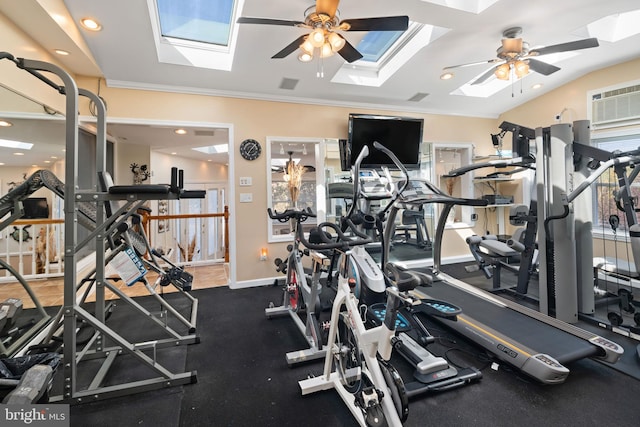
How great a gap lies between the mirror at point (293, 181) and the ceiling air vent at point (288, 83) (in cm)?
70

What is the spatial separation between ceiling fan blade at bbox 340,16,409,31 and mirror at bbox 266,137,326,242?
213 cm

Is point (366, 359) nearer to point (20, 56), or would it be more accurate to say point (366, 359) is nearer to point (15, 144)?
point (20, 56)

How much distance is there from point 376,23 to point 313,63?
142cm

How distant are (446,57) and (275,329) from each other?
382 centimetres

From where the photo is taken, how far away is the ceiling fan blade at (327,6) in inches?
86.4

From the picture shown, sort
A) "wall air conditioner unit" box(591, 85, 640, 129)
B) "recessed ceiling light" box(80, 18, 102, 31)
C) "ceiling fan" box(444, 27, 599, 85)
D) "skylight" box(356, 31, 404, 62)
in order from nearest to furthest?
"recessed ceiling light" box(80, 18, 102, 31) < "ceiling fan" box(444, 27, 599, 85) < "skylight" box(356, 31, 404, 62) < "wall air conditioner unit" box(591, 85, 640, 129)

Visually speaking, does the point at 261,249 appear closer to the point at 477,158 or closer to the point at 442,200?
the point at 442,200

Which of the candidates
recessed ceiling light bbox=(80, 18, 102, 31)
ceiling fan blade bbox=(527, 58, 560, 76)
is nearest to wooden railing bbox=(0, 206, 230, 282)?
recessed ceiling light bbox=(80, 18, 102, 31)

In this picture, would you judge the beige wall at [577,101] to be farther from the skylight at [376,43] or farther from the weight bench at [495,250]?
the skylight at [376,43]

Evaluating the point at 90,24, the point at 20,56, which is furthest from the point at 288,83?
the point at 20,56

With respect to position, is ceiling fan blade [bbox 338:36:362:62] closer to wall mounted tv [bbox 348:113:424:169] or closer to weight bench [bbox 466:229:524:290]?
wall mounted tv [bbox 348:113:424:169]

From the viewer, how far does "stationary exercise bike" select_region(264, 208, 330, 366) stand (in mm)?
2137

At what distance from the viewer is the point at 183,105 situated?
385 centimetres

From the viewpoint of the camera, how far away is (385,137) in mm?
4609
